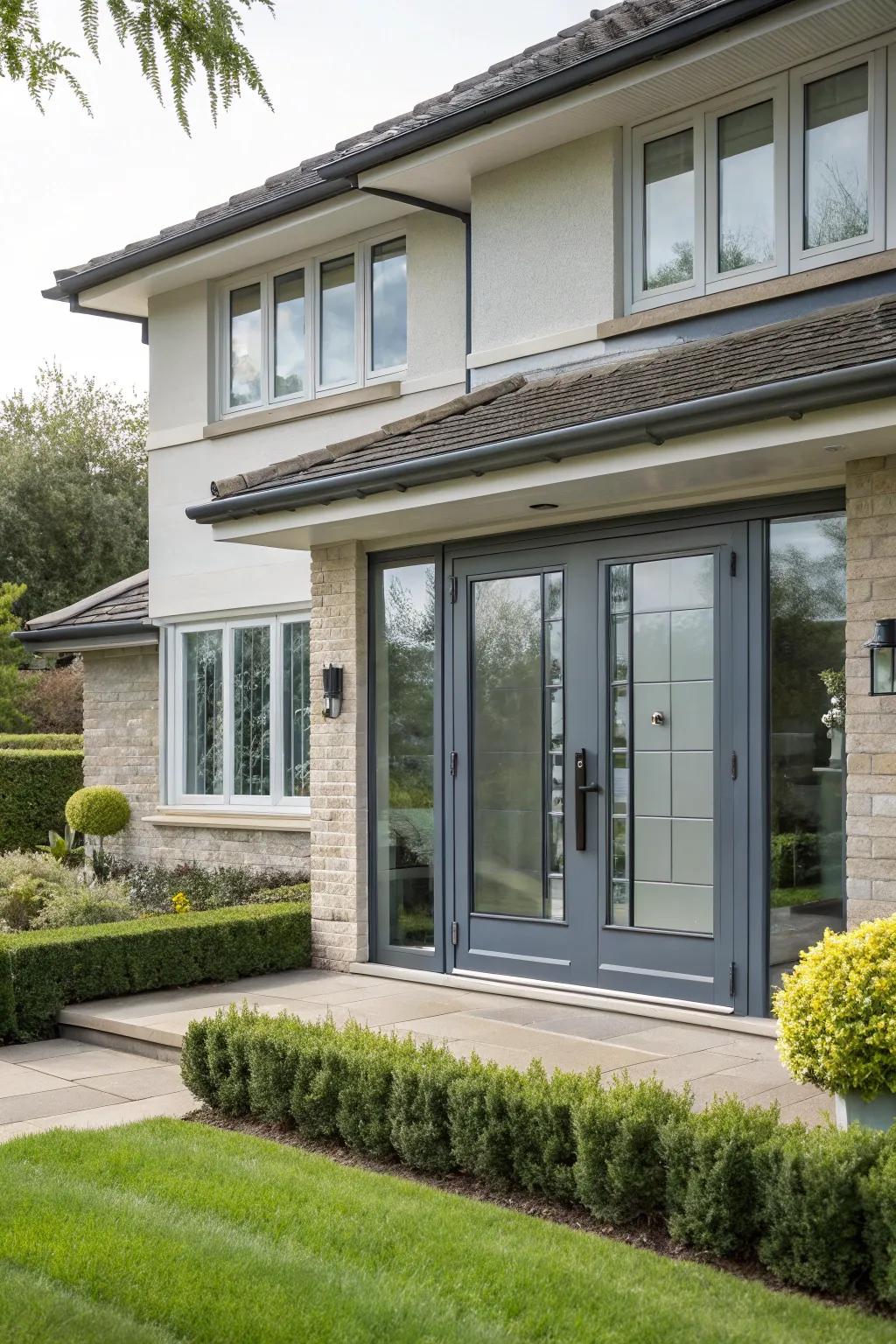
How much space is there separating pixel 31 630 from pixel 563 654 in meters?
8.66

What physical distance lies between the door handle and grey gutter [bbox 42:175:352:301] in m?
4.84

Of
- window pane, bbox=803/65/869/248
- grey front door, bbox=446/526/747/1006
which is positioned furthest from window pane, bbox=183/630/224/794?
window pane, bbox=803/65/869/248

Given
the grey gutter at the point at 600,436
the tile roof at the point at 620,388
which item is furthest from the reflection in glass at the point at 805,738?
the grey gutter at the point at 600,436

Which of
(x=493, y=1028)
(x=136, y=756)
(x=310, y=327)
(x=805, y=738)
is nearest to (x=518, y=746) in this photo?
(x=493, y=1028)

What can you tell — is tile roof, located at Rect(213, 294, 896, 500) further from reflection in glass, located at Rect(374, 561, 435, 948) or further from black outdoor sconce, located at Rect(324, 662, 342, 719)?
black outdoor sconce, located at Rect(324, 662, 342, 719)

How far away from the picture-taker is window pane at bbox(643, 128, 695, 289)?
8781 millimetres

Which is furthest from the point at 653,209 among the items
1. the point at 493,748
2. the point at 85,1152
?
the point at 85,1152

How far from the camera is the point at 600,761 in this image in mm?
8320

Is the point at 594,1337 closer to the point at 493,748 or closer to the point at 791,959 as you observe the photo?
the point at 791,959

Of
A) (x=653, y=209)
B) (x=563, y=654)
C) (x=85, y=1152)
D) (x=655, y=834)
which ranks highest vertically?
(x=653, y=209)

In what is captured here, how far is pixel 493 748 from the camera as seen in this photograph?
902 centimetres

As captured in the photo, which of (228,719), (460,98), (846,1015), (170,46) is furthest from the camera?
(228,719)

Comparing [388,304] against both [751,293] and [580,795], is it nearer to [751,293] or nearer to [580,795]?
[751,293]

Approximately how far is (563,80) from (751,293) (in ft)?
5.96
